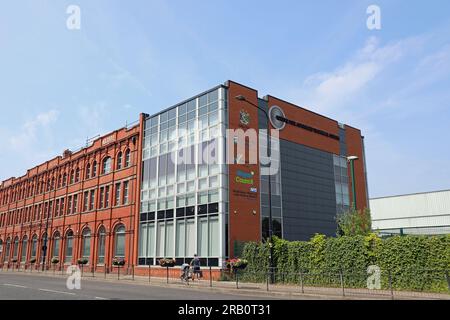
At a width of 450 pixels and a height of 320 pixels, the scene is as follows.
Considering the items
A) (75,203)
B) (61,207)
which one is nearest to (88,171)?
(75,203)

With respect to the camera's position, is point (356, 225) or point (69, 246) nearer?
point (356, 225)

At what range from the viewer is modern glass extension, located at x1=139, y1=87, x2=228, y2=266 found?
93.2 feet

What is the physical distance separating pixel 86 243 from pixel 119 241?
23.5 ft

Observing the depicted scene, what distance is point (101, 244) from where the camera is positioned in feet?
132

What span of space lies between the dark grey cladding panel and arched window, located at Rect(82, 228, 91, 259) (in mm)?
21817

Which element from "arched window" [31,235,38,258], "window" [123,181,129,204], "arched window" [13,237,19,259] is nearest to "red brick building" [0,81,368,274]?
"window" [123,181,129,204]

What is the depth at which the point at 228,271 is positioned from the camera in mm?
26578

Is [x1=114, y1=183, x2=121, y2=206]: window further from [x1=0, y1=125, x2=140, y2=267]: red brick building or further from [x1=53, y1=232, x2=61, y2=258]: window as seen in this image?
[x1=53, y1=232, x2=61, y2=258]: window

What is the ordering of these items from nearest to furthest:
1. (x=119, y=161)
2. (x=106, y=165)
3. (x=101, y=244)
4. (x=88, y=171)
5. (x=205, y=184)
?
(x=205, y=184) → (x=101, y=244) → (x=119, y=161) → (x=106, y=165) → (x=88, y=171)

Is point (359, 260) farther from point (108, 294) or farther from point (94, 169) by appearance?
point (94, 169)

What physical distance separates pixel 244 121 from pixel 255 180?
4559mm

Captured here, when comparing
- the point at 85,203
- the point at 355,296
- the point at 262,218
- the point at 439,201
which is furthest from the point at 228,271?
the point at 439,201
